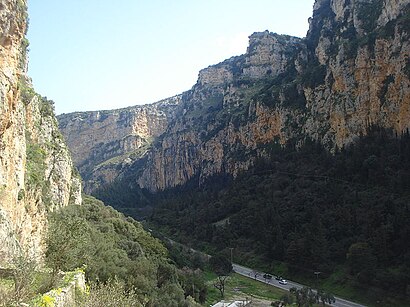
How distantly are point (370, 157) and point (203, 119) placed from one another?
111 meters

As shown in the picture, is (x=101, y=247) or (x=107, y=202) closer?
(x=101, y=247)

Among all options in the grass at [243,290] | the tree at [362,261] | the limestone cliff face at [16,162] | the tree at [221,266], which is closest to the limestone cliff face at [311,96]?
the tree at [362,261]

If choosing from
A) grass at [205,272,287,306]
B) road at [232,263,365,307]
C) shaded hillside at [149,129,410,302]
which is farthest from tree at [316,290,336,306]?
grass at [205,272,287,306]

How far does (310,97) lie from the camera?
334 feet

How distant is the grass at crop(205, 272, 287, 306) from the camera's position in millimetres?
56669

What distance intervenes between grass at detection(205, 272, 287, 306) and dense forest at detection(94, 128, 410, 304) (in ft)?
20.4

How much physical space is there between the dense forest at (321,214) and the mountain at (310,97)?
489cm

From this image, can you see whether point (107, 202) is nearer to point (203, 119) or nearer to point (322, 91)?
point (203, 119)

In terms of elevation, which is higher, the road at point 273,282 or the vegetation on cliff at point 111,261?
the vegetation on cliff at point 111,261

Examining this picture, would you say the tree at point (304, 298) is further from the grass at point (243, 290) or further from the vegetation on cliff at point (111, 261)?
the vegetation on cliff at point (111, 261)

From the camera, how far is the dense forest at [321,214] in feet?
173

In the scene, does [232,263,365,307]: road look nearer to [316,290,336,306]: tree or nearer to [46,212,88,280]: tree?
[316,290,336,306]: tree

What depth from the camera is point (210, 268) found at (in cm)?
7462

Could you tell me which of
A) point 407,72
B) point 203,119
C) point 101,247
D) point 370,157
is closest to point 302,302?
point 101,247
